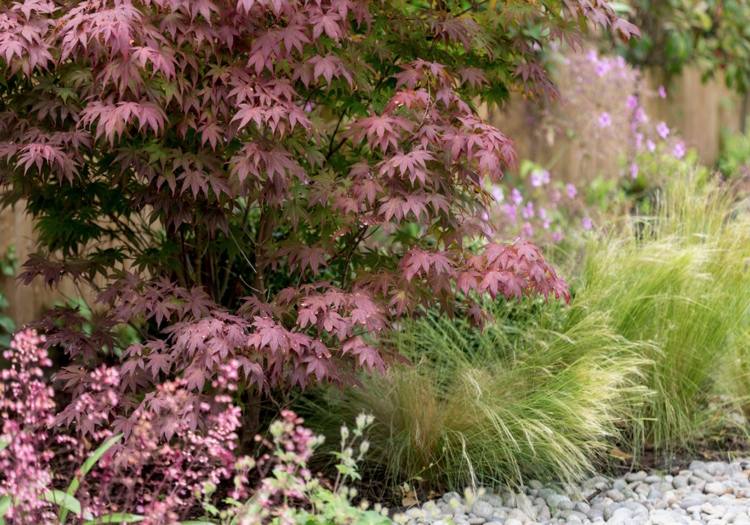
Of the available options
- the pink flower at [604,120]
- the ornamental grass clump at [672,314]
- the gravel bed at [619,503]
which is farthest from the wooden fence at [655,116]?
the gravel bed at [619,503]

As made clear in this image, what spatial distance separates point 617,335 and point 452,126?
4.43ft

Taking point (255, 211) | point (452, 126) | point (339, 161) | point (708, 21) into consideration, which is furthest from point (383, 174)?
point (708, 21)

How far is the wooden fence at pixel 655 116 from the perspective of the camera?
500 cm

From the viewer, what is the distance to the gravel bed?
3.99m

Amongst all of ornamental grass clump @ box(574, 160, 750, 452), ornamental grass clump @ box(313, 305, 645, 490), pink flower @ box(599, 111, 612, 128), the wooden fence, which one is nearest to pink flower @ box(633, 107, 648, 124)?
pink flower @ box(599, 111, 612, 128)

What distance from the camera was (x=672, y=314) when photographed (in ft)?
15.4

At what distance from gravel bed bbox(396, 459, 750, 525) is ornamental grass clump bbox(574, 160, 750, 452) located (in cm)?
22

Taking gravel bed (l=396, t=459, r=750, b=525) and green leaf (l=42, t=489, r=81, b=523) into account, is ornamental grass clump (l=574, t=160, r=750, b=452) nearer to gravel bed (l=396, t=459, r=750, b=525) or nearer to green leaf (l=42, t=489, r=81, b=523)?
gravel bed (l=396, t=459, r=750, b=525)

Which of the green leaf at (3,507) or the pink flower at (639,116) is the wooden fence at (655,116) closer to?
the pink flower at (639,116)

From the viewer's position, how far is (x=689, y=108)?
11102 mm

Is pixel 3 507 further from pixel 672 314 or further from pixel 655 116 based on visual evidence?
pixel 655 116

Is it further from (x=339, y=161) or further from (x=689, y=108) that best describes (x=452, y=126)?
(x=689, y=108)

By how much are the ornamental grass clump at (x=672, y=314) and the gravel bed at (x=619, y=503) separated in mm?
224

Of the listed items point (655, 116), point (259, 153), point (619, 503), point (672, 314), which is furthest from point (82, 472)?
point (655, 116)
